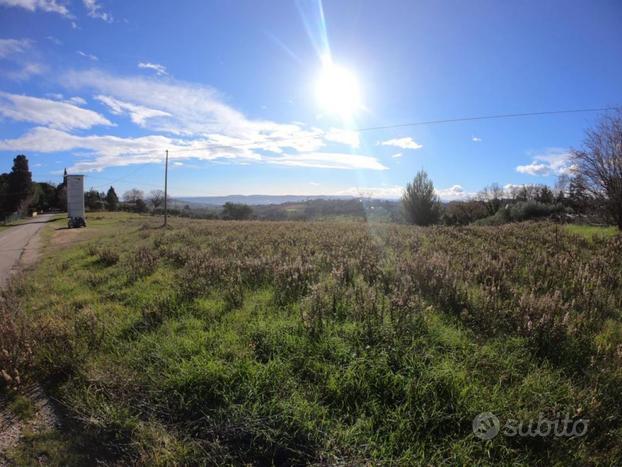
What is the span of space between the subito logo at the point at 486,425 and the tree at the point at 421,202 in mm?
31870

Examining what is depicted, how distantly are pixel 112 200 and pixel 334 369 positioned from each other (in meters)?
84.9

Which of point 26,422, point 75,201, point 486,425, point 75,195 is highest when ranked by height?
point 75,195

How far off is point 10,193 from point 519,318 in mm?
71844

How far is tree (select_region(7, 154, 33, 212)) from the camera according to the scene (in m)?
52.3

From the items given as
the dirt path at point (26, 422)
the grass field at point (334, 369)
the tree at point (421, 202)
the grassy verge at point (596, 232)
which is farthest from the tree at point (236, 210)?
the dirt path at point (26, 422)

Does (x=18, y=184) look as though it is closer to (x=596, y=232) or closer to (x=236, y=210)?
(x=236, y=210)

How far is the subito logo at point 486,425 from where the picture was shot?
2439 millimetres

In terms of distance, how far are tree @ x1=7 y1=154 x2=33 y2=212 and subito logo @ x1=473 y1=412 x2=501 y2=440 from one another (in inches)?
2748

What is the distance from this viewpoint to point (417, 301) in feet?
13.9

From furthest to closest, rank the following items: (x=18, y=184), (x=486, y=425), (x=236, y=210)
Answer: (x=236, y=210), (x=18, y=184), (x=486, y=425)

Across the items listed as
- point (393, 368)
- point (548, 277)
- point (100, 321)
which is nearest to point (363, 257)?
point (548, 277)

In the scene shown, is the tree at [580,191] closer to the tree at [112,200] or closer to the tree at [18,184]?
the tree at [18,184]

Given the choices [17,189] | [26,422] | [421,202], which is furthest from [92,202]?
[26,422]

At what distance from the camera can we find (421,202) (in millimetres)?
32781
